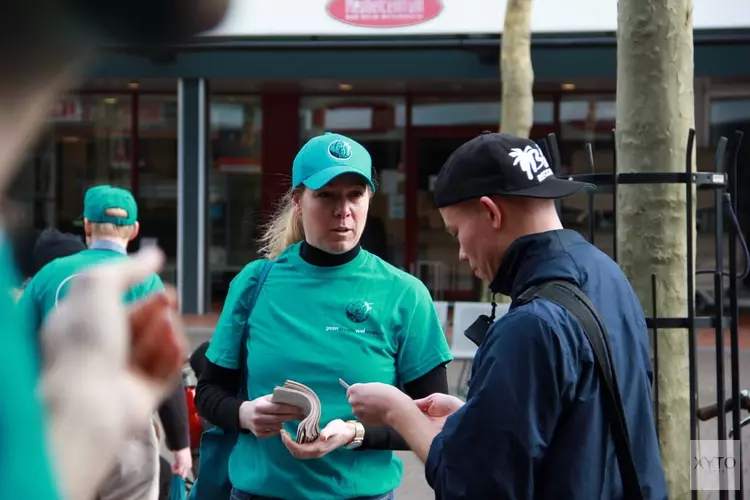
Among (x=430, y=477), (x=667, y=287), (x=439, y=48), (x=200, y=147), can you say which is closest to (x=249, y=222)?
(x=200, y=147)

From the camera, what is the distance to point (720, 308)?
3.64 meters

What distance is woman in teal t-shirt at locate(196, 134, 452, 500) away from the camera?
9.71 feet

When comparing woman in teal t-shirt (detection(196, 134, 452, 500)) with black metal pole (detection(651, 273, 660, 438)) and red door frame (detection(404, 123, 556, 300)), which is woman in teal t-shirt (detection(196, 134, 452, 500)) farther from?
red door frame (detection(404, 123, 556, 300))

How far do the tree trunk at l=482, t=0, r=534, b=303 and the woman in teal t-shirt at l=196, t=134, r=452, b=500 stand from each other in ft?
20.1

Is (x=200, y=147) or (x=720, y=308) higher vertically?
(x=200, y=147)

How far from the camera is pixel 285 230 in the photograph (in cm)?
345

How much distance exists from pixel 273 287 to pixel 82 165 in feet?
48.9

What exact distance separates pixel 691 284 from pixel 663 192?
14.6 inches

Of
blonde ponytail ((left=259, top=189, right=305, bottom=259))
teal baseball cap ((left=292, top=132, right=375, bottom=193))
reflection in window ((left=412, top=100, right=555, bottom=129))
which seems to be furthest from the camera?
reflection in window ((left=412, top=100, right=555, bottom=129))

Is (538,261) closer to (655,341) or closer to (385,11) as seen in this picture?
(655,341)

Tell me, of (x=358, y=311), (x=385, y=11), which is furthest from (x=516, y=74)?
(x=358, y=311)

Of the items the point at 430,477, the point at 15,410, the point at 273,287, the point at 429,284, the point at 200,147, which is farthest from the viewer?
the point at 429,284

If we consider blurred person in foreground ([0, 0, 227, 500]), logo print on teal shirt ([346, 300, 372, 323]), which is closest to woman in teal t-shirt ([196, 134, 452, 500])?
logo print on teal shirt ([346, 300, 372, 323])

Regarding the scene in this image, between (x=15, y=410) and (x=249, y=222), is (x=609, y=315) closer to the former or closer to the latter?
(x=15, y=410)
